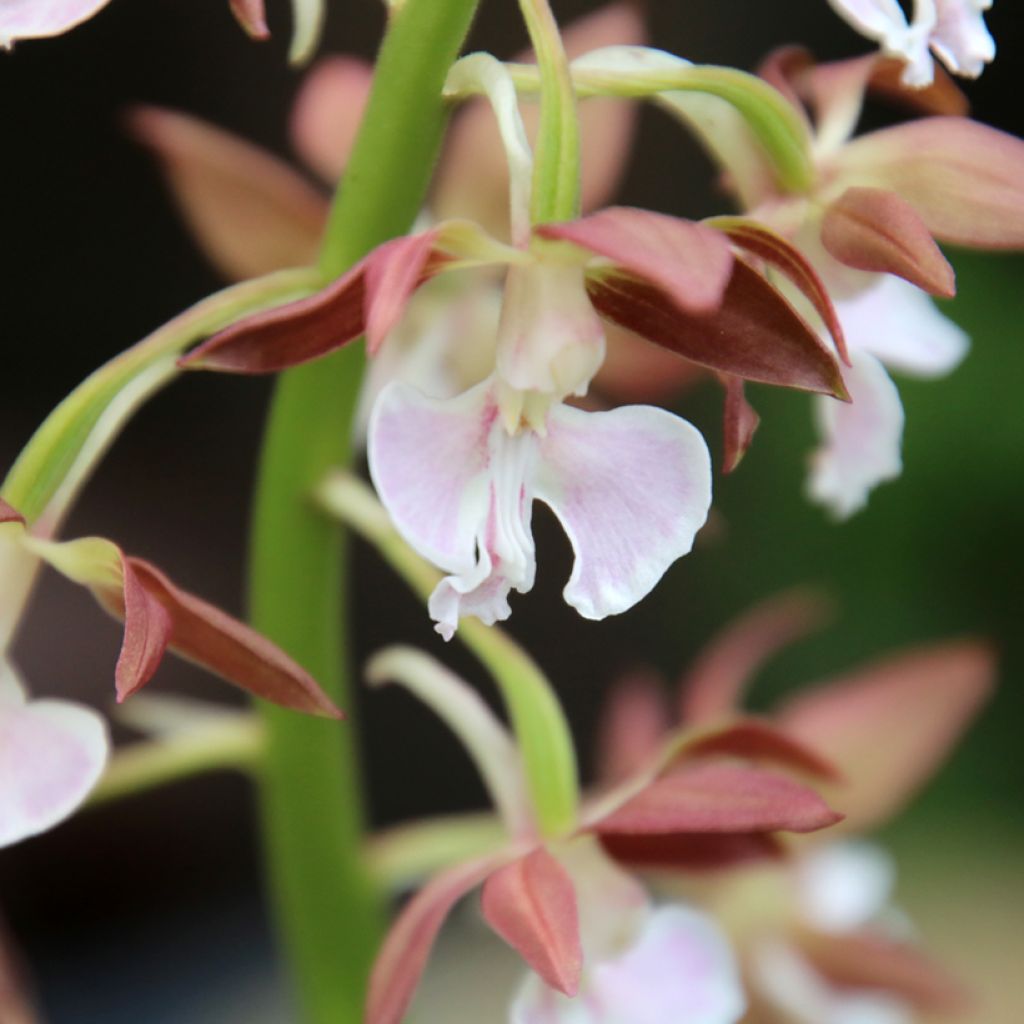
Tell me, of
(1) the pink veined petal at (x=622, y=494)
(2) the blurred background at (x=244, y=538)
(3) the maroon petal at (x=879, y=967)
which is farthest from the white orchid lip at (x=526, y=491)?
(2) the blurred background at (x=244, y=538)

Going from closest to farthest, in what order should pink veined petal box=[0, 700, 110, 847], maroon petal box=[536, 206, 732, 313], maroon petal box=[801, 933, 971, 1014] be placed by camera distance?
maroon petal box=[536, 206, 732, 313] → pink veined petal box=[0, 700, 110, 847] → maroon petal box=[801, 933, 971, 1014]

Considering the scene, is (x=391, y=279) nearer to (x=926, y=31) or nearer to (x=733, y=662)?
(x=926, y=31)

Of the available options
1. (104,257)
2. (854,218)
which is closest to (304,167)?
(104,257)

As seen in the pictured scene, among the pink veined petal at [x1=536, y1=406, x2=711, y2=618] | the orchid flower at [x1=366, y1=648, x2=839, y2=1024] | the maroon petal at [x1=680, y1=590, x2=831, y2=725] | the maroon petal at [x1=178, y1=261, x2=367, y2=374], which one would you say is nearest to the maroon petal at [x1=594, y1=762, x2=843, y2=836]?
the orchid flower at [x1=366, y1=648, x2=839, y2=1024]

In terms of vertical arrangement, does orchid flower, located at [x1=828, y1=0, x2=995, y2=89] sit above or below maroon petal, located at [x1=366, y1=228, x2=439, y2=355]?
above

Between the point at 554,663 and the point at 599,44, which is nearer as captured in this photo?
the point at 599,44

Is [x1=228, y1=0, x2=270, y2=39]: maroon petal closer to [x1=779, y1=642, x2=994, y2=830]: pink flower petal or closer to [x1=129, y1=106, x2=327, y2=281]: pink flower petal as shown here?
[x1=129, y1=106, x2=327, y2=281]: pink flower petal

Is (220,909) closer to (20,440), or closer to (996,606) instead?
(20,440)
